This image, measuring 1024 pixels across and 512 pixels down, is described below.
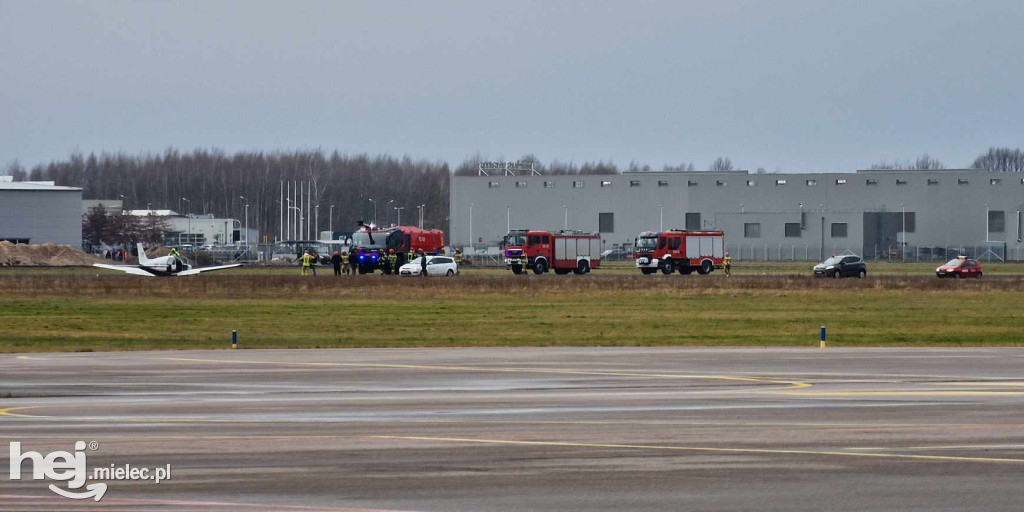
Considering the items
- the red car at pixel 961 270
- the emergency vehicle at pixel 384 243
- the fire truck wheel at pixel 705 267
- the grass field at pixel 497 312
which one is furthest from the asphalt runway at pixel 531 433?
the fire truck wheel at pixel 705 267

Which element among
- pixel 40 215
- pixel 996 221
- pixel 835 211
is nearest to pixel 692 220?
pixel 835 211

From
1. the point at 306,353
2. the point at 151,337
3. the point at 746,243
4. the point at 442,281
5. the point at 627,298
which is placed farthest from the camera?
the point at 746,243

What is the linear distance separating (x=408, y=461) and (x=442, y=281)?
Answer: 43810 mm

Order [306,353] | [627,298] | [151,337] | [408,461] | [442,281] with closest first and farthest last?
1. [408,461]
2. [306,353]
3. [151,337]
4. [627,298]
5. [442,281]

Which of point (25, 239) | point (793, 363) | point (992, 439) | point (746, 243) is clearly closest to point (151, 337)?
point (793, 363)

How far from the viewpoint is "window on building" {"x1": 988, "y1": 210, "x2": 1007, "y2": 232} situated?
117562 millimetres

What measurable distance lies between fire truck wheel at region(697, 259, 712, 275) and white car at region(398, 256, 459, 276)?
15.5 metres

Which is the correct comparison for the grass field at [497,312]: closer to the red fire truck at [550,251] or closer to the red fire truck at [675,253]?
the red fire truck at [675,253]

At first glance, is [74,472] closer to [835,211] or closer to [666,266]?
[666,266]

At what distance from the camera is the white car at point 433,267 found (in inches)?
2729

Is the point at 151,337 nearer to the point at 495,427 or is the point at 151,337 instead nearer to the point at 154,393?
the point at 154,393

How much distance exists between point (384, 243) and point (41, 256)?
3180 centimetres

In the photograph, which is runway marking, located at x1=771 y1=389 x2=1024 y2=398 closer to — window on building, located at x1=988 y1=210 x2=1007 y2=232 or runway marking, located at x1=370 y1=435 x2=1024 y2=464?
runway marking, located at x1=370 y1=435 x2=1024 y2=464

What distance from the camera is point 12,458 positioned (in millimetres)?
13711
